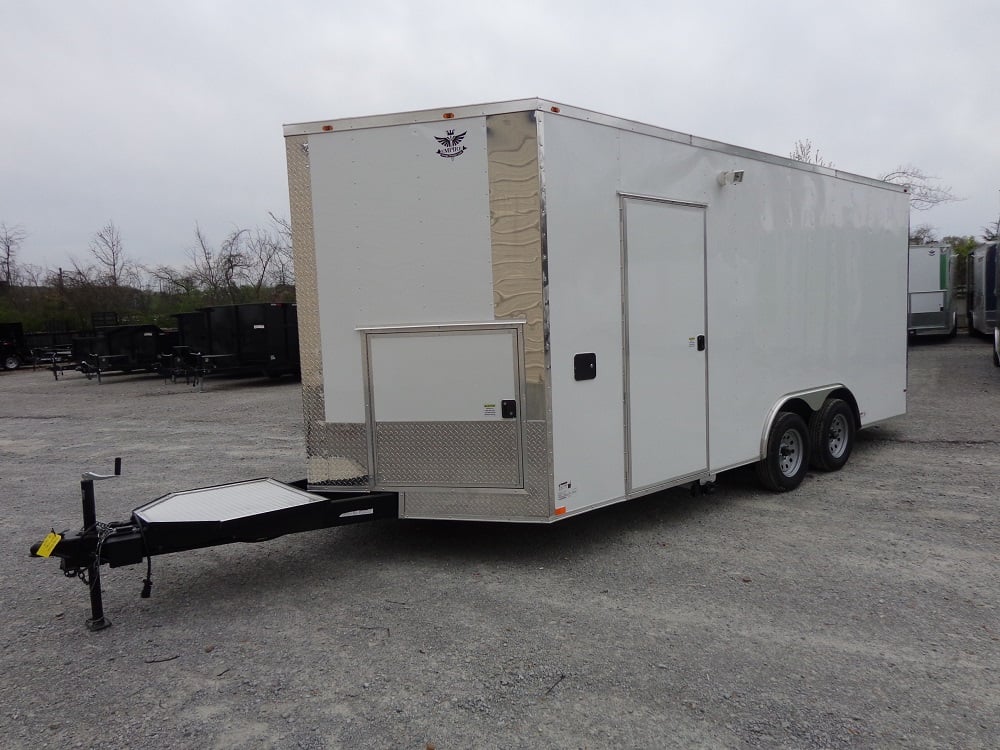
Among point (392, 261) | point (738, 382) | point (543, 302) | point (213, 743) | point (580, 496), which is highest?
point (392, 261)

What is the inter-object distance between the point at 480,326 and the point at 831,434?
4.49m

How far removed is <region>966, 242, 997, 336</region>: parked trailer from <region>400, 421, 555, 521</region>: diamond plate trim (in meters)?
16.3

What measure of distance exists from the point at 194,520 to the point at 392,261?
202cm

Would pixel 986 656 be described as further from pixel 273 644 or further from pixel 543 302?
pixel 273 644

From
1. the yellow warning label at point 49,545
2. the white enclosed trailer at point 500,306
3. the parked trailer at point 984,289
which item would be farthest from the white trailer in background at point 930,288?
the yellow warning label at point 49,545

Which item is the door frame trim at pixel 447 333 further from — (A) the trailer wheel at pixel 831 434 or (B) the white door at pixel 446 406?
(A) the trailer wheel at pixel 831 434

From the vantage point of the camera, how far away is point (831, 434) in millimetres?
7250

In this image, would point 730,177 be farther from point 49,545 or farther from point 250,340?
point 250,340

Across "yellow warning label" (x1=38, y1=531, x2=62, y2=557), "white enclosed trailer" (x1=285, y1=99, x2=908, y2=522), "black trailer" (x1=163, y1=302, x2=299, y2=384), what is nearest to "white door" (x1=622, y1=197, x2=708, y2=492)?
"white enclosed trailer" (x1=285, y1=99, x2=908, y2=522)

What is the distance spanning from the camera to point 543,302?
14.8 ft

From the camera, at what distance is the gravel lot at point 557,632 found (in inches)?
120

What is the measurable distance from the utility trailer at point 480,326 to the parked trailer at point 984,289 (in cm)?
1524

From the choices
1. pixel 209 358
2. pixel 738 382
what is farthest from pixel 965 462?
pixel 209 358

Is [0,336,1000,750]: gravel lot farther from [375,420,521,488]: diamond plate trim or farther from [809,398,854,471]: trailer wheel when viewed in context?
[375,420,521,488]: diamond plate trim
